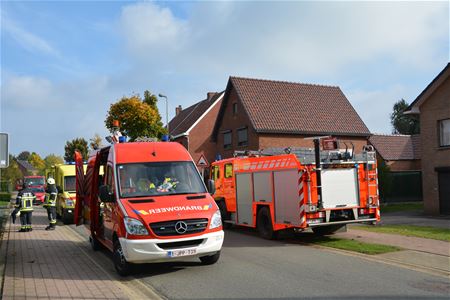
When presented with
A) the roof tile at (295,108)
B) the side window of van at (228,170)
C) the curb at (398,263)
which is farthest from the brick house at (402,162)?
the curb at (398,263)

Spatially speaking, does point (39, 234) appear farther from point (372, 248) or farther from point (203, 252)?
point (372, 248)

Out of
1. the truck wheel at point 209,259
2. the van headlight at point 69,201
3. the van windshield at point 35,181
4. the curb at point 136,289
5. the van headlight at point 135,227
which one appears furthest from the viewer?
the van windshield at point 35,181

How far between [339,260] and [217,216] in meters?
3.00

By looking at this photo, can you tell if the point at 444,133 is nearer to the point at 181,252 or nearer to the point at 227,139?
the point at 181,252

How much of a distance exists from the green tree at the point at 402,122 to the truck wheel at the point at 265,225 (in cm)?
5994

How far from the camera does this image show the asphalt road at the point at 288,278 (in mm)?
7051

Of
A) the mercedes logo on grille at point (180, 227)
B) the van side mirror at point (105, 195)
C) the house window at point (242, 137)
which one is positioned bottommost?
the mercedes logo on grille at point (180, 227)

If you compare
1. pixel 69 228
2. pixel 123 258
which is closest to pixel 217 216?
pixel 123 258

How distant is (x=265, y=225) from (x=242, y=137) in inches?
795

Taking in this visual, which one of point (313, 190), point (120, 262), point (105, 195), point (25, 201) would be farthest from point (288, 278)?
point (25, 201)

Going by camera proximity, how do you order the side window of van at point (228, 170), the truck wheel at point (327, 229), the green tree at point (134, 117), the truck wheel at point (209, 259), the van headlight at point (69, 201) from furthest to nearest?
the green tree at point (134, 117)
the van headlight at point (69, 201)
the side window of van at point (228, 170)
the truck wheel at point (327, 229)
the truck wheel at point (209, 259)

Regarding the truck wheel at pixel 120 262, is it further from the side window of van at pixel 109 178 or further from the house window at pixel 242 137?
the house window at pixel 242 137

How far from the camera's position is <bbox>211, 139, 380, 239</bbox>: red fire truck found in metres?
11.8

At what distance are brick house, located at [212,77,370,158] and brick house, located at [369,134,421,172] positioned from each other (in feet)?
14.5
